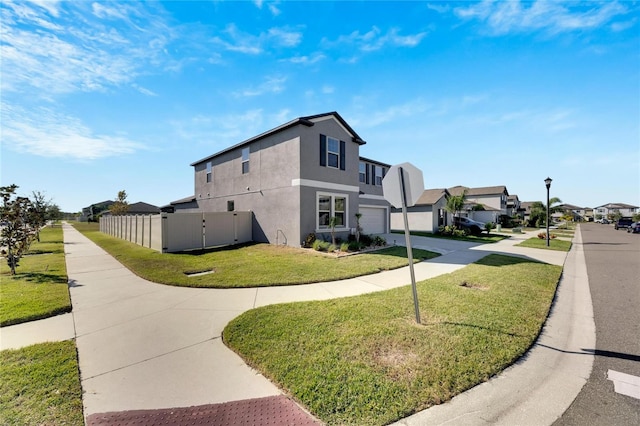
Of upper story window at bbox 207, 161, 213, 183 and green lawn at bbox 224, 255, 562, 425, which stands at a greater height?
upper story window at bbox 207, 161, 213, 183

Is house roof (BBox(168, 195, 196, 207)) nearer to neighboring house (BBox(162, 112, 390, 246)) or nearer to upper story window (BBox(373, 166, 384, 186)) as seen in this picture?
neighboring house (BBox(162, 112, 390, 246))

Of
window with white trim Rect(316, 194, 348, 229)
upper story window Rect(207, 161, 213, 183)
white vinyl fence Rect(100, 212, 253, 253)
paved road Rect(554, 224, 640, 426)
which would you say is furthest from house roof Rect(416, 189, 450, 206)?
upper story window Rect(207, 161, 213, 183)

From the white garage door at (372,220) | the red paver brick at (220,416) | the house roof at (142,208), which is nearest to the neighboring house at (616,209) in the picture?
the white garage door at (372,220)

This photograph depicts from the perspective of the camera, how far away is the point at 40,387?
2.75 m

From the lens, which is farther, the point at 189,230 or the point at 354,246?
the point at 189,230

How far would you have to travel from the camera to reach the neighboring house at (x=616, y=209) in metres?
89.4

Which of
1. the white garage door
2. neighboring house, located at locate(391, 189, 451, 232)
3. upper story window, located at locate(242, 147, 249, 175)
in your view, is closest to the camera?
upper story window, located at locate(242, 147, 249, 175)

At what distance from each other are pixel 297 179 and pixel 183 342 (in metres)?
9.14

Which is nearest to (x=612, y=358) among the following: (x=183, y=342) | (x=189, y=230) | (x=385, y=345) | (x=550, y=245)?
(x=385, y=345)

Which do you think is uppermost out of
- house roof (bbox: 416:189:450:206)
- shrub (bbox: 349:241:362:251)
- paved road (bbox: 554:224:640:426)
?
house roof (bbox: 416:189:450:206)

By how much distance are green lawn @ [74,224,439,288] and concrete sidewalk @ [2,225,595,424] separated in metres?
0.45

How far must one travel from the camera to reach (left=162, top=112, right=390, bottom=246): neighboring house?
12422 millimetres

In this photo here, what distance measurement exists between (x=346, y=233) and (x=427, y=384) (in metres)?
11.5

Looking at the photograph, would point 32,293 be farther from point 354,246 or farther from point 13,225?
point 354,246
